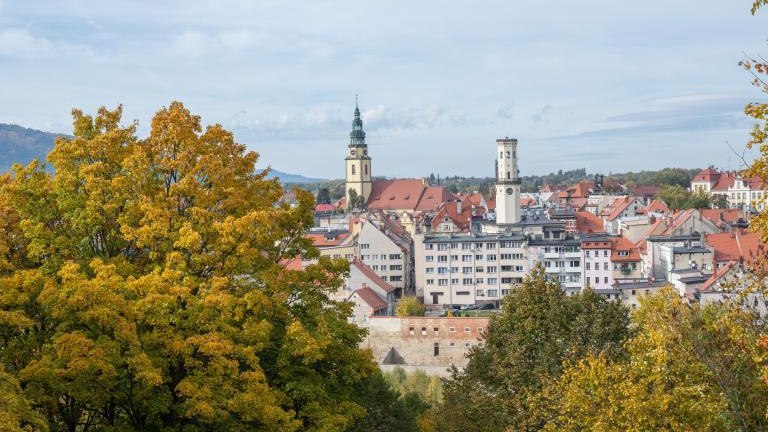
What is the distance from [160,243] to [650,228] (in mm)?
71320

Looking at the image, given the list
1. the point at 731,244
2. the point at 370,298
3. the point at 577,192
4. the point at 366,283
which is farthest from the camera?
the point at 577,192

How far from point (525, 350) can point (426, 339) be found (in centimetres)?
2915

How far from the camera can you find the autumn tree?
19.0m

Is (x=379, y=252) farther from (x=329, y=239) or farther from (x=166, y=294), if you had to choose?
(x=166, y=294)

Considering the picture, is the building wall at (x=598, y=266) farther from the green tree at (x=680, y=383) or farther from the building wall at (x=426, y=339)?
the green tree at (x=680, y=383)

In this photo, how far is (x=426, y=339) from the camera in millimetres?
57562

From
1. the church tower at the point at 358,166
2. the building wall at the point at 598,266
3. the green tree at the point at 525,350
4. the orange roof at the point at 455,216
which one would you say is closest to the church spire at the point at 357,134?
the church tower at the point at 358,166

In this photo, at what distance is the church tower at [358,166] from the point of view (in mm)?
142750

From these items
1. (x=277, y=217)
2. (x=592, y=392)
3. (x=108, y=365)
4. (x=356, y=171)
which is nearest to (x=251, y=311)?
(x=277, y=217)

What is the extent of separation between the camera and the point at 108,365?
1812 centimetres

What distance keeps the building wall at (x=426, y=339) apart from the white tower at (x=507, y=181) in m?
38.5

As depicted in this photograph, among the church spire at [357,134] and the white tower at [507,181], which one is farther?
the church spire at [357,134]

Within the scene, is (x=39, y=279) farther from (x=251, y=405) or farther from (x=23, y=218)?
(x=251, y=405)

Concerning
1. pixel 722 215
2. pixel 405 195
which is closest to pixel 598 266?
pixel 722 215
